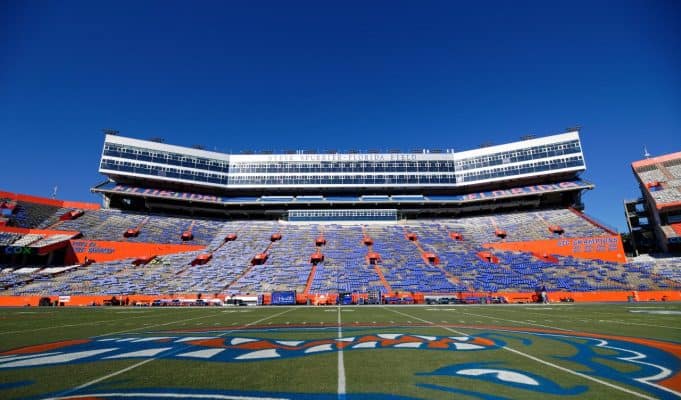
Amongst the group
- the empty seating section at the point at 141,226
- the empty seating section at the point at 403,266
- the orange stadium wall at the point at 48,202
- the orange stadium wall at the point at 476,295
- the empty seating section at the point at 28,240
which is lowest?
the orange stadium wall at the point at 476,295

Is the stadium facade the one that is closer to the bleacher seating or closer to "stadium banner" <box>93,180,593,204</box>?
"stadium banner" <box>93,180,593,204</box>

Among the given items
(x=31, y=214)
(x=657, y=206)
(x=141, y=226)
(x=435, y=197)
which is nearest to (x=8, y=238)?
(x=31, y=214)

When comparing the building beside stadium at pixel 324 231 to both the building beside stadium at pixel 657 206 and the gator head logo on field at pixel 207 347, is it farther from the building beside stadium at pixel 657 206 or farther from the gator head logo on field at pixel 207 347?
the gator head logo on field at pixel 207 347

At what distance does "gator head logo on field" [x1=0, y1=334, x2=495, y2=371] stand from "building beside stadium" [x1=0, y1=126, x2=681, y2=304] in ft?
87.0

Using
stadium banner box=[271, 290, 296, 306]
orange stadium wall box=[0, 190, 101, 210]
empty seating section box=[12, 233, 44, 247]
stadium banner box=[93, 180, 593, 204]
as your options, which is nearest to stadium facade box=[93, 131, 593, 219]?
stadium banner box=[93, 180, 593, 204]

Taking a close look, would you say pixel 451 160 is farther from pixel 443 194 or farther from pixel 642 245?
pixel 642 245

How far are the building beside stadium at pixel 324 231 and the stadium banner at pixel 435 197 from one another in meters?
0.38

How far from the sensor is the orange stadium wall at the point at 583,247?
43.9 m

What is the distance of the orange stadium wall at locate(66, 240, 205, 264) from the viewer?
149 ft

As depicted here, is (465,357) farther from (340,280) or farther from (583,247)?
(583,247)

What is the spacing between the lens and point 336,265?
1804 inches

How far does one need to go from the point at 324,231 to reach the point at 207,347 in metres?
49.6

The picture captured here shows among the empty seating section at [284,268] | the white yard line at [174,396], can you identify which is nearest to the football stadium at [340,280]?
the white yard line at [174,396]

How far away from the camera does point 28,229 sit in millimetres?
45312
